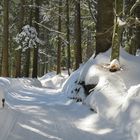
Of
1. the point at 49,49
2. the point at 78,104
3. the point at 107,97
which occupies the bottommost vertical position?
the point at 49,49

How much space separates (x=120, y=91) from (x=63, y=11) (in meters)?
26.0

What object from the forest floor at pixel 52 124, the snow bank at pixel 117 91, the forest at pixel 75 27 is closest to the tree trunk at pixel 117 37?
the forest at pixel 75 27

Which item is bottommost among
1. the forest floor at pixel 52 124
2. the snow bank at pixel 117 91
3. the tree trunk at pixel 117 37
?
the forest floor at pixel 52 124

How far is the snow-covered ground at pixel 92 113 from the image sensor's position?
31.0ft

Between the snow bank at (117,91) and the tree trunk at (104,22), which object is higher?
the tree trunk at (104,22)

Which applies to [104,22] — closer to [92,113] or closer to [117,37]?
[117,37]

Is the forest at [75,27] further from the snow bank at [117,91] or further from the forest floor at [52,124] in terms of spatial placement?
the forest floor at [52,124]

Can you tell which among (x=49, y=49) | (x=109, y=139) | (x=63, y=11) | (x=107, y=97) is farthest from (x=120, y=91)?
(x=49, y=49)

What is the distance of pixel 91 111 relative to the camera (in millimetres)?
12797

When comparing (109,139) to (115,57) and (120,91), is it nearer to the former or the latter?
(120,91)

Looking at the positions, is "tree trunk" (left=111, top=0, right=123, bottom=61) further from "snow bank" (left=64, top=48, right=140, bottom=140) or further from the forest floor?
the forest floor

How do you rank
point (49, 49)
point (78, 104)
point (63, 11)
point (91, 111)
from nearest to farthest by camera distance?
point (91, 111) < point (78, 104) < point (63, 11) < point (49, 49)

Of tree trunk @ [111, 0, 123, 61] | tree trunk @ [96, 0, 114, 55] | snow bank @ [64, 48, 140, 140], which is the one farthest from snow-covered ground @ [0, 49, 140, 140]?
tree trunk @ [96, 0, 114, 55]

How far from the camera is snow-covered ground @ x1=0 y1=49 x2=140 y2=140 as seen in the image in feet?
31.0
